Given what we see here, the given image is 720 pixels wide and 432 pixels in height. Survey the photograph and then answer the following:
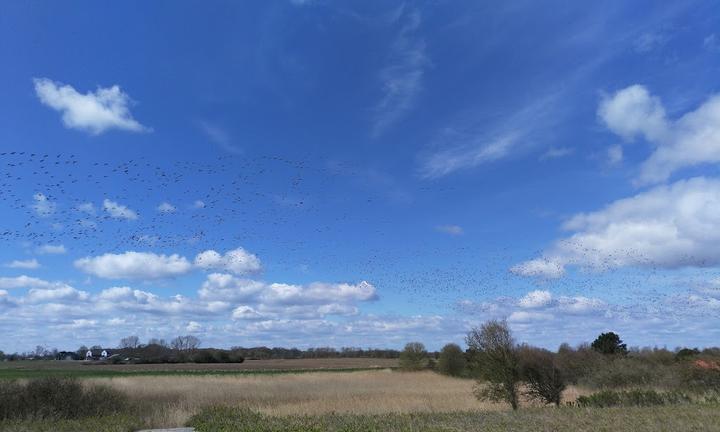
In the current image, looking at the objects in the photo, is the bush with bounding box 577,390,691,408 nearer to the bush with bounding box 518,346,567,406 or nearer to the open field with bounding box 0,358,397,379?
the bush with bounding box 518,346,567,406

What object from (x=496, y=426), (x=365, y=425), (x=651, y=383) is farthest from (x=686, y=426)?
(x=651, y=383)

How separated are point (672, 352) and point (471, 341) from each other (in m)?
38.5

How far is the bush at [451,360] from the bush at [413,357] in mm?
9331

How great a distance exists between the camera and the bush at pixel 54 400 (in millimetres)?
25406

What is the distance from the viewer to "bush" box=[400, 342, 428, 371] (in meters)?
84.2

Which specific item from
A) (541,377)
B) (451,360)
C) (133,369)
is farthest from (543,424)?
(133,369)

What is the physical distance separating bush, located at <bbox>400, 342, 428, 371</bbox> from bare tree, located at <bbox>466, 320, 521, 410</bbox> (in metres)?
59.8

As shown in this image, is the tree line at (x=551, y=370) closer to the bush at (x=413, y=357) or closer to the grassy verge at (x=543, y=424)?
the grassy verge at (x=543, y=424)

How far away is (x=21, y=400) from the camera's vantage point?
1026 inches

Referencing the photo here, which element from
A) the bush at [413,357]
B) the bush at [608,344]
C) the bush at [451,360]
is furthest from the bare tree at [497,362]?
the bush at [413,357]

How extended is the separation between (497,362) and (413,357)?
61963 mm

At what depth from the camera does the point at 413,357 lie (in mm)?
84875

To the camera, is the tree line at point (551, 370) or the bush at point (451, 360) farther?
the bush at point (451, 360)

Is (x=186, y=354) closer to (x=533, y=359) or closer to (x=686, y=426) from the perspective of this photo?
(x=533, y=359)
